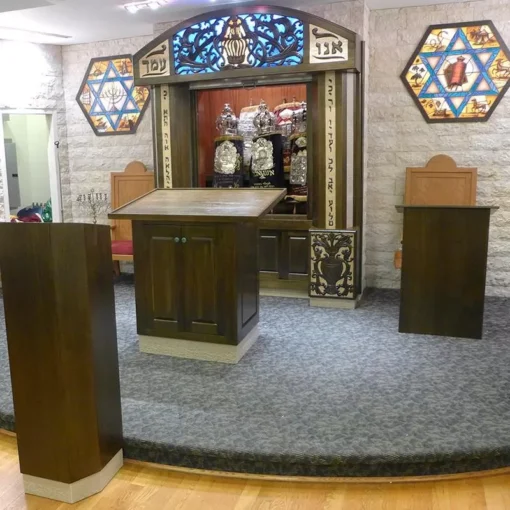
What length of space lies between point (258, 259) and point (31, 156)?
4.76 meters

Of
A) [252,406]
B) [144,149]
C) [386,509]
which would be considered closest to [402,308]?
[252,406]

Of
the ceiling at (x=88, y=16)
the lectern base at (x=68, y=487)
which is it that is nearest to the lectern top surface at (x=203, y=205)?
the lectern base at (x=68, y=487)

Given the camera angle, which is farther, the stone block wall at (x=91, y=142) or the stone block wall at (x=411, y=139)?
the stone block wall at (x=91, y=142)

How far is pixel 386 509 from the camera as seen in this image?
2240 mm

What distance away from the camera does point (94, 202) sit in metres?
6.22

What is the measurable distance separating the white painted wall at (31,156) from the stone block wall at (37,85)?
1093mm

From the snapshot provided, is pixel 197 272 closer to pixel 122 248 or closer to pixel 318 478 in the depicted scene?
pixel 318 478

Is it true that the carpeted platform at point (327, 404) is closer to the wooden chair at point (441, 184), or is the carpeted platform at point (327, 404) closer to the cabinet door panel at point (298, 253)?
the cabinet door panel at point (298, 253)

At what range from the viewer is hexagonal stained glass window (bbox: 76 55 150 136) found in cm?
586

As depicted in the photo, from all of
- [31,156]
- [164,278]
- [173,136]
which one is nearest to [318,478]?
[164,278]

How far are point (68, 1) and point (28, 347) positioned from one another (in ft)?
10.8

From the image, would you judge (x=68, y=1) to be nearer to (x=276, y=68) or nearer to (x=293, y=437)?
(x=276, y=68)

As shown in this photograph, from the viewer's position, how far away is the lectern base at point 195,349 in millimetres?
3498

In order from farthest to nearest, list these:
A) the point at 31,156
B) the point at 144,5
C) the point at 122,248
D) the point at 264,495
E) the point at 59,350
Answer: the point at 31,156 < the point at 122,248 < the point at 144,5 < the point at 264,495 < the point at 59,350
